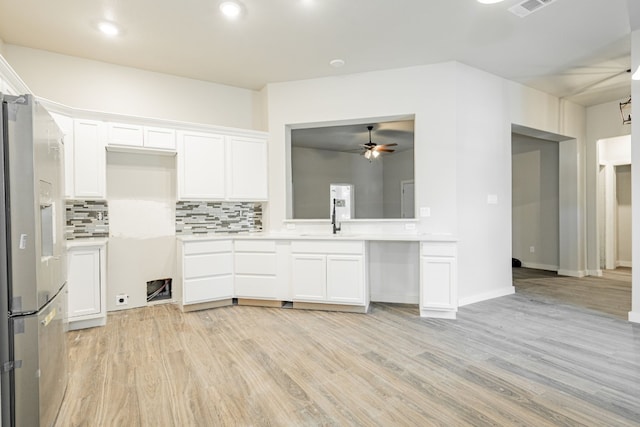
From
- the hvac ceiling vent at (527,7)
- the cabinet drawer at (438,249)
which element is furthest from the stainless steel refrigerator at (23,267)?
the hvac ceiling vent at (527,7)

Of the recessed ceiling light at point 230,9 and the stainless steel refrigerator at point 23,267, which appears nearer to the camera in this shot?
the stainless steel refrigerator at point 23,267

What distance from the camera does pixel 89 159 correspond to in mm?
3605

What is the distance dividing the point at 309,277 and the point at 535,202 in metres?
5.43

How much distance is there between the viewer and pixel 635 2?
2.96 metres

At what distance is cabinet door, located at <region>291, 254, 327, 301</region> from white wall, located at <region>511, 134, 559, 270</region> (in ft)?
17.0

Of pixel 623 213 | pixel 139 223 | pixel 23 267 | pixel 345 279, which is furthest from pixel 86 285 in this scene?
pixel 623 213

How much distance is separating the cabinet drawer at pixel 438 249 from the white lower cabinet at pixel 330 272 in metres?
0.66

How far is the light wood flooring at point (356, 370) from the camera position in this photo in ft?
6.37

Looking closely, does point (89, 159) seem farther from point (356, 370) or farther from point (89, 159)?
point (356, 370)

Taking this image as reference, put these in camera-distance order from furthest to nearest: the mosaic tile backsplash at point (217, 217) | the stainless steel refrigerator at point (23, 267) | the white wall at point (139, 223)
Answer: the mosaic tile backsplash at point (217, 217) → the white wall at point (139, 223) → the stainless steel refrigerator at point (23, 267)

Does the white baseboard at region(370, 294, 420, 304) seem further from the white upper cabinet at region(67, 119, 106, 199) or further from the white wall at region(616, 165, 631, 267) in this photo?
the white wall at region(616, 165, 631, 267)

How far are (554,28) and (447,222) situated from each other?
2.28 m

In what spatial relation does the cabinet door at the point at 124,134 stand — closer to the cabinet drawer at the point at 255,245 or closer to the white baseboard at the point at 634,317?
the cabinet drawer at the point at 255,245

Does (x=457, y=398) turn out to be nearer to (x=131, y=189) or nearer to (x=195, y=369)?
(x=195, y=369)
